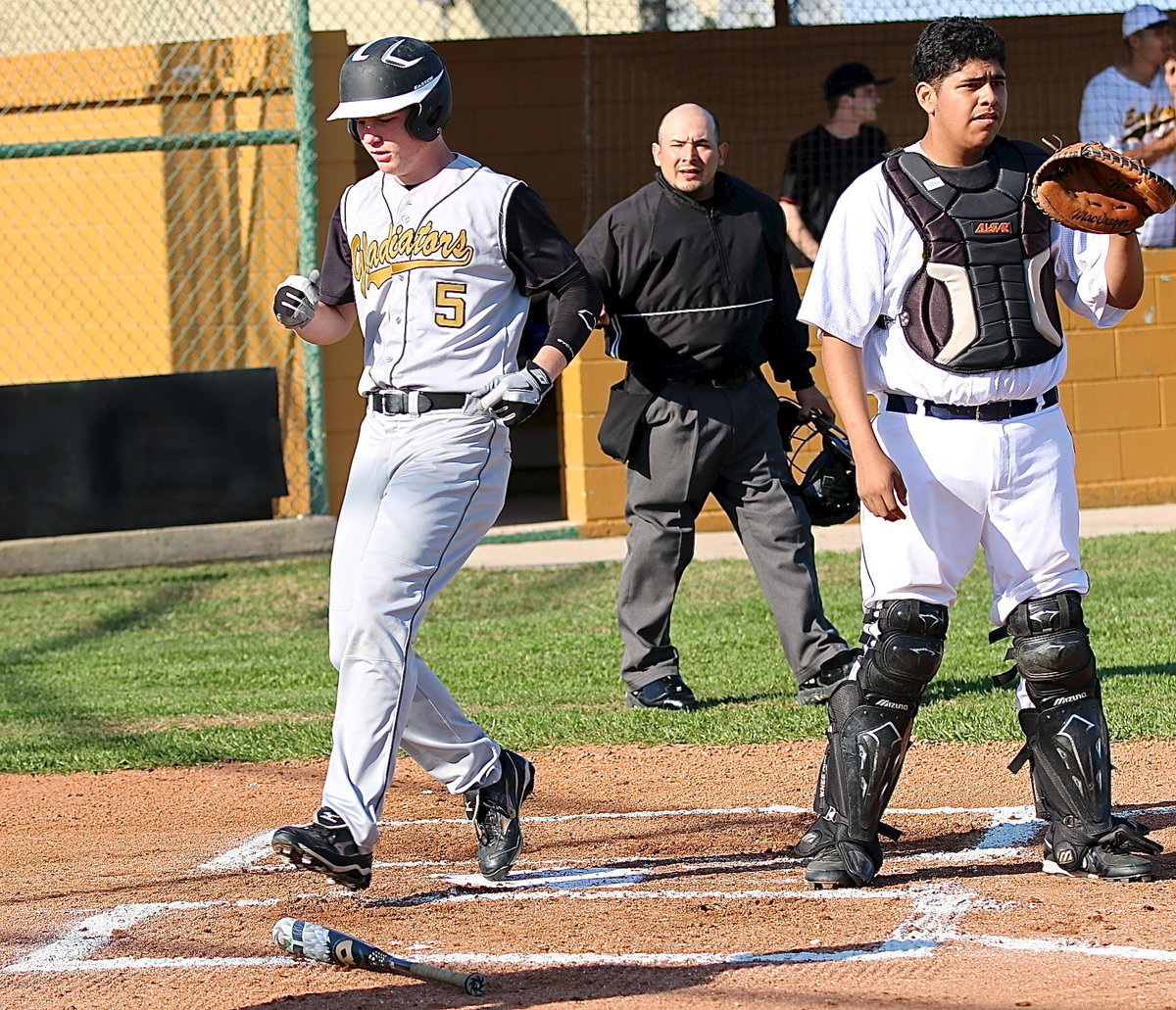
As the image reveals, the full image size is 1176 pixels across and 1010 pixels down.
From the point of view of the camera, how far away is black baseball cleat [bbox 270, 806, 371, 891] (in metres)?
3.76

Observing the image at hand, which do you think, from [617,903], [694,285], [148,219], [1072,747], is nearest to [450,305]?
[617,903]

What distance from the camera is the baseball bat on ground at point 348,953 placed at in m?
3.42

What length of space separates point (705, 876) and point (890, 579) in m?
0.89

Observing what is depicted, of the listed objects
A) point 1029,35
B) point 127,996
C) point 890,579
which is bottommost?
point 127,996

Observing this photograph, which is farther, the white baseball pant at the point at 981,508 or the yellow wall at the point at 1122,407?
the yellow wall at the point at 1122,407

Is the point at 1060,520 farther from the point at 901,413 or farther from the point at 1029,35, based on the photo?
the point at 1029,35

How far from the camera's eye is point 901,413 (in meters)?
4.16

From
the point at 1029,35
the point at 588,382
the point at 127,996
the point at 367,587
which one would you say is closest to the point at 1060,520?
the point at 367,587

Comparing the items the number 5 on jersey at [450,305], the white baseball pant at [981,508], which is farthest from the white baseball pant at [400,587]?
the white baseball pant at [981,508]

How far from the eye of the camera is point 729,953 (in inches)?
143

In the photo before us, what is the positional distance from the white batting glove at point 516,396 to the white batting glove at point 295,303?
2.17ft

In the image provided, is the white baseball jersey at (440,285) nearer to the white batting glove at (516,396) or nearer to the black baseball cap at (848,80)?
the white batting glove at (516,396)

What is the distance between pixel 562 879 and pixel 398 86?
6.65 ft

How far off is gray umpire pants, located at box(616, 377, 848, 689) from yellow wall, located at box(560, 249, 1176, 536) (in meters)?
4.38
